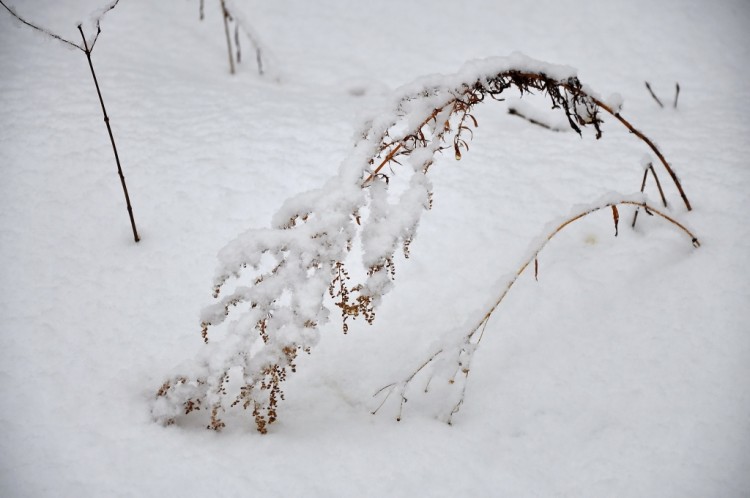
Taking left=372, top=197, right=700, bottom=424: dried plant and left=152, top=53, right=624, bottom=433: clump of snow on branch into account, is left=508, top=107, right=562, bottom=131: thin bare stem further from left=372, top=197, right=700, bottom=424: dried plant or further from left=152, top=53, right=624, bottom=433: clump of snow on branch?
left=152, top=53, right=624, bottom=433: clump of snow on branch

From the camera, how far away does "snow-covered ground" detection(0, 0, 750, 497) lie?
1.63m

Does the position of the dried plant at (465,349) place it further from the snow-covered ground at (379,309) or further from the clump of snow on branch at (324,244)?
the clump of snow on branch at (324,244)

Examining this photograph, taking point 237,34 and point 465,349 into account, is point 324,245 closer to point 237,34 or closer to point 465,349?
point 465,349

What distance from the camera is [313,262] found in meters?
1.59

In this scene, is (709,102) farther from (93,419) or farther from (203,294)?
(93,419)

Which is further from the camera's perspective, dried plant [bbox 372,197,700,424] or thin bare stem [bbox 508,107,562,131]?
thin bare stem [bbox 508,107,562,131]

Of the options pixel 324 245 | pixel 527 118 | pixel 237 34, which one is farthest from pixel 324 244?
pixel 237 34

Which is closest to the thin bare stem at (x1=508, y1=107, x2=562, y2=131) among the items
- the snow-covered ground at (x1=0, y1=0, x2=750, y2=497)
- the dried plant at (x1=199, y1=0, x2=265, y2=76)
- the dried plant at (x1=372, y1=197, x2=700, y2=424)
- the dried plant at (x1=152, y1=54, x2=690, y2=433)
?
the snow-covered ground at (x1=0, y1=0, x2=750, y2=497)

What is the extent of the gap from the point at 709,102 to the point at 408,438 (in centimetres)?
337

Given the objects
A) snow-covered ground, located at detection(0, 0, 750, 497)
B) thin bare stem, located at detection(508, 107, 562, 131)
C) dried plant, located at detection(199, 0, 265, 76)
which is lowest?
snow-covered ground, located at detection(0, 0, 750, 497)

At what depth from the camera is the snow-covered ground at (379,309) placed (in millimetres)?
1630

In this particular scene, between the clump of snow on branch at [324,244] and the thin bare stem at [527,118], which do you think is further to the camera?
the thin bare stem at [527,118]

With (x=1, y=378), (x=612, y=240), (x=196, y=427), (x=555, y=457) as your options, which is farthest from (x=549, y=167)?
(x=1, y=378)

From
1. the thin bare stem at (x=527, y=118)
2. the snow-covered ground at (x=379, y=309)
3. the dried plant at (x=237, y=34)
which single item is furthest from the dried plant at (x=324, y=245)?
the dried plant at (x=237, y=34)
